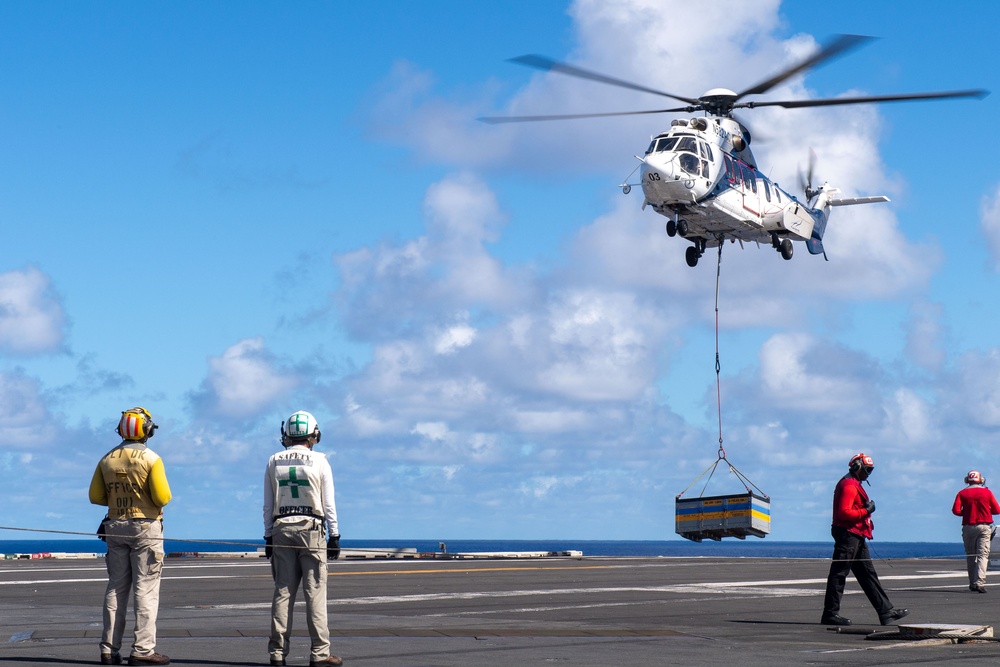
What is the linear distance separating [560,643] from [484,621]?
9.56 ft

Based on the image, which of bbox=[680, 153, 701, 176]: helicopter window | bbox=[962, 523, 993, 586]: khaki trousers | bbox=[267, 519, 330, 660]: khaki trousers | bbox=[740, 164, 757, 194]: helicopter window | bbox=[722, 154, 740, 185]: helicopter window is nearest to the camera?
bbox=[267, 519, 330, 660]: khaki trousers

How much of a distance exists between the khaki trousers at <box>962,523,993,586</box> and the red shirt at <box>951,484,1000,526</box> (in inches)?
5.6

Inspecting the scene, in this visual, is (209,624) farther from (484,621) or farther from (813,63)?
(813,63)

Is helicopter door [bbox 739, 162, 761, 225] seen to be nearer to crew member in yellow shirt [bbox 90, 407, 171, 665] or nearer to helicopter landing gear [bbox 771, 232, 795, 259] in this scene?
helicopter landing gear [bbox 771, 232, 795, 259]

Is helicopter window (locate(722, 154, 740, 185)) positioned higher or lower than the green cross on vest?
higher

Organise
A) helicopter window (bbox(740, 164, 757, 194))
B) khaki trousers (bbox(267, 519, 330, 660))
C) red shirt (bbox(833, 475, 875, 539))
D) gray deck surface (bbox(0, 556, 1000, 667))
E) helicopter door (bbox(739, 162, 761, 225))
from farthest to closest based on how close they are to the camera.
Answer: helicopter window (bbox(740, 164, 757, 194))
helicopter door (bbox(739, 162, 761, 225))
red shirt (bbox(833, 475, 875, 539))
gray deck surface (bbox(0, 556, 1000, 667))
khaki trousers (bbox(267, 519, 330, 660))

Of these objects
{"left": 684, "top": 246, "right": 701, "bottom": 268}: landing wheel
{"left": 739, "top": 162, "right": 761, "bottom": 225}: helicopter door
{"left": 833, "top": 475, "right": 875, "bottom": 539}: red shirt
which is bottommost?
{"left": 833, "top": 475, "right": 875, "bottom": 539}: red shirt

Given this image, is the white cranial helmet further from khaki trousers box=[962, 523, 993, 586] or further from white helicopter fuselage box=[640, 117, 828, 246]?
white helicopter fuselage box=[640, 117, 828, 246]

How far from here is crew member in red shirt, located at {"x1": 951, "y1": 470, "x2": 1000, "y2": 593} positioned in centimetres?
2377

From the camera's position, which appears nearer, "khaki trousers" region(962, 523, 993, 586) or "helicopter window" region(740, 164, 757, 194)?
"khaki trousers" region(962, 523, 993, 586)

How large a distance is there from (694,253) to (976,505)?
1244cm

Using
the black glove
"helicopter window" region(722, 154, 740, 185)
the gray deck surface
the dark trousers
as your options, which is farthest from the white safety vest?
"helicopter window" region(722, 154, 740, 185)

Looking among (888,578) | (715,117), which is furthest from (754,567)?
(715,117)

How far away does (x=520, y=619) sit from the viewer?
17609mm
